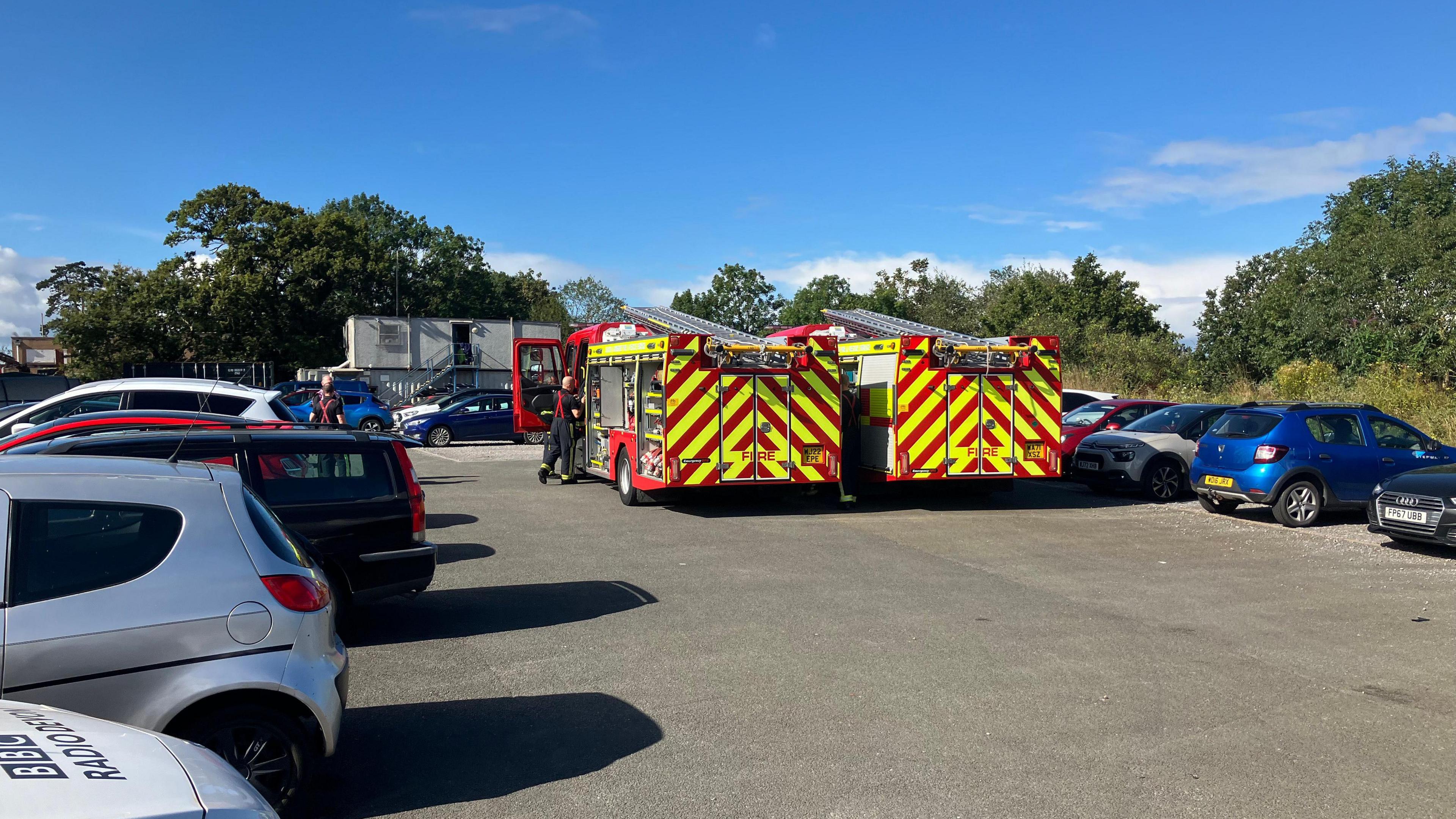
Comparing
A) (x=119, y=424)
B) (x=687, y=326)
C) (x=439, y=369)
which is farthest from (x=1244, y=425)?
(x=439, y=369)

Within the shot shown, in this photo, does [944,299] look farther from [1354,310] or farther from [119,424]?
[119,424]

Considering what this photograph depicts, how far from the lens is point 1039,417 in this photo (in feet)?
50.1

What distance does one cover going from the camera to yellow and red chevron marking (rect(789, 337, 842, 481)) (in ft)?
47.9

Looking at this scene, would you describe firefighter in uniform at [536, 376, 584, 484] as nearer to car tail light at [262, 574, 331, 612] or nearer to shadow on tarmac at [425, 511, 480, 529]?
shadow on tarmac at [425, 511, 480, 529]

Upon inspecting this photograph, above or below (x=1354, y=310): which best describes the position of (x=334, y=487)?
below

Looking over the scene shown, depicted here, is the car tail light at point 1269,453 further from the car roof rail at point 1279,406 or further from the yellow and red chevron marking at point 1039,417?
the yellow and red chevron marking at point 1039,417

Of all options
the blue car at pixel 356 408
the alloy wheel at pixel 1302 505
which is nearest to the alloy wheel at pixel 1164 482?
the alloy wheel at pixel 1302 505

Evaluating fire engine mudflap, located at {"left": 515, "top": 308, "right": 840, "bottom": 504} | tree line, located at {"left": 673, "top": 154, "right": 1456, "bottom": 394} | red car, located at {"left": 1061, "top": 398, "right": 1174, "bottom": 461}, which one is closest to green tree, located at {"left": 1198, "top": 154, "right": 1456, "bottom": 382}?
tree line, located at {"left": 673, "top": 154, "right": 1456, "bottom": 394}

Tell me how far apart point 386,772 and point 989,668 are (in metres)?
3.85

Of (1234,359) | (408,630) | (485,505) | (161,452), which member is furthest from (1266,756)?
(1234,359)

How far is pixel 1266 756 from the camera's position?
529 centimetres

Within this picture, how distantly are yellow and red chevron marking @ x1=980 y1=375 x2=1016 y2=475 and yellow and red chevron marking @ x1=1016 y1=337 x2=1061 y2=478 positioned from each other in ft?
0.45

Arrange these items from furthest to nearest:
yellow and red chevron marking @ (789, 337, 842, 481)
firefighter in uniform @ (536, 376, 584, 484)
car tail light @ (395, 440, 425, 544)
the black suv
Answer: firefighter in uniform @ (536, 376, 584, 484) → yellow and red chevron marking @ (789, 337, 842, 481) → car tail light @ (395, 440, 425, 544) → the black suv

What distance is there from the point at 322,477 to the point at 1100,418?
15.5m
